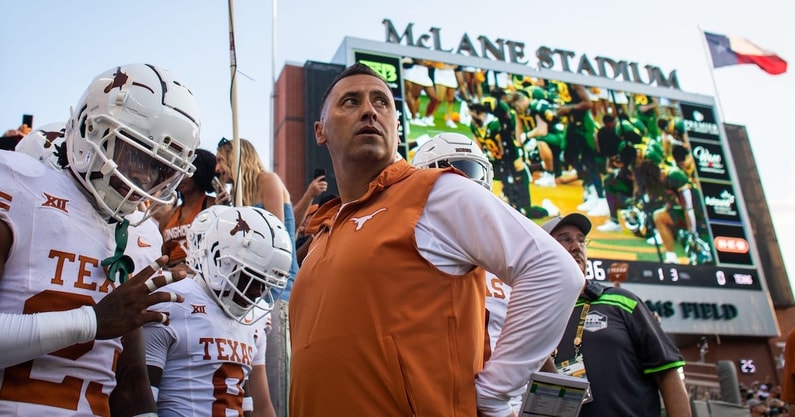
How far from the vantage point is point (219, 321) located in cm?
328

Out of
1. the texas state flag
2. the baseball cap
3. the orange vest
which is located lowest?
the orange vest

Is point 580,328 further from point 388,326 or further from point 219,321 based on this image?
point 388,326

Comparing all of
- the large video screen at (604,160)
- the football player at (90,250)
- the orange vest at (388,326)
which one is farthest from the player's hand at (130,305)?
the large video screen at (604,160)

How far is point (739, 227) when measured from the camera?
22.7 metres

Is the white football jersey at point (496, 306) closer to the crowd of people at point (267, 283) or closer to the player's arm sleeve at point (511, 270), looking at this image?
the crowd of people at point (267, 283)

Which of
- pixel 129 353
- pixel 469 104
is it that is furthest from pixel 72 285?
pixel 469 104

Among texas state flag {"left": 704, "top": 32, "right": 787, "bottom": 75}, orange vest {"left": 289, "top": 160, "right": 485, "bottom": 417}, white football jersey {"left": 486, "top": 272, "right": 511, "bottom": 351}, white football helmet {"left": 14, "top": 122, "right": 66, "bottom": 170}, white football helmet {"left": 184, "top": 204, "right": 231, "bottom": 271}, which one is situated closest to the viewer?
orange vest {"left": 289, "top": 160, "right": 485, "bottom": 417}

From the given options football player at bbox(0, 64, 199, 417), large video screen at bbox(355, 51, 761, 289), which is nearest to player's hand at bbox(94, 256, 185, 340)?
football player at bbox(0, 64, 199, 417)

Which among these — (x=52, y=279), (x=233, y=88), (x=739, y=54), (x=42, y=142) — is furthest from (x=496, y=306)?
(x=739, y=54)

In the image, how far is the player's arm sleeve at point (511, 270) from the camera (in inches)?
70.7

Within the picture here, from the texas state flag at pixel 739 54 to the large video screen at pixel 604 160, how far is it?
2.86 m

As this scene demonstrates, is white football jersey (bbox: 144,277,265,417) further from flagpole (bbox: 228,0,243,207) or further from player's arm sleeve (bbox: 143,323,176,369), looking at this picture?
flagpole (bbox: 228,0,243,207)

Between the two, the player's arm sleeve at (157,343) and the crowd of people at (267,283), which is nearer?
the crowd of people at (267,283)

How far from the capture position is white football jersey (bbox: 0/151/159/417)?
1961 mm
